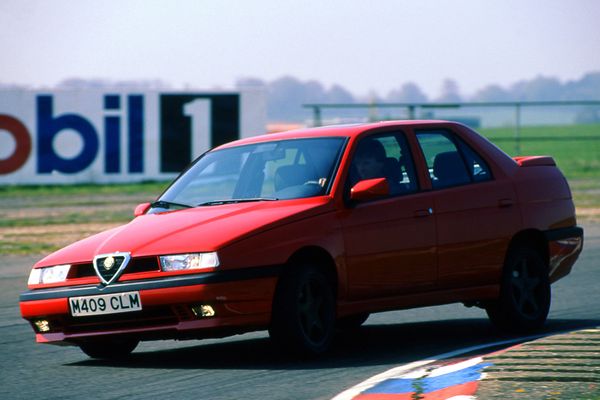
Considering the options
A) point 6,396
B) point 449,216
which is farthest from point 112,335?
point 449,216

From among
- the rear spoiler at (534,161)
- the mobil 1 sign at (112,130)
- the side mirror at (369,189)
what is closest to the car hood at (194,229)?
the side mirror at (369,189)

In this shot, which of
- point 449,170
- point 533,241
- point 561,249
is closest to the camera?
point 449,170

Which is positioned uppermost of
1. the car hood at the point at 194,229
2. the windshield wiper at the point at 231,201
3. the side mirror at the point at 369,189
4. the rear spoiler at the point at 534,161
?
the rear spoiler at the point at 534,161

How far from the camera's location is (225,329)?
8.09 m

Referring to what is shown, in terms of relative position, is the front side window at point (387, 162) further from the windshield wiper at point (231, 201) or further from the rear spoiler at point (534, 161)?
the rear spoiler at point (534, 161)

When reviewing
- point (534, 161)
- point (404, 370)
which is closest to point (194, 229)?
point (404, 370)

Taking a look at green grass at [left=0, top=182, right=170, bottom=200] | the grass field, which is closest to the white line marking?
the grass field

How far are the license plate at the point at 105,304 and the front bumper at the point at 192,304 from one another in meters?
0.03

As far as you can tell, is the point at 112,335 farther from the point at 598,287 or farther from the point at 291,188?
the point at 598,287

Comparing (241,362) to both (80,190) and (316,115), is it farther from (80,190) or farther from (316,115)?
(316,115)

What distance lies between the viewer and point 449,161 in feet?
32.4

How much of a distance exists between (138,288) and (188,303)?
0.33 metres

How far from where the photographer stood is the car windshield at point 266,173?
353 inches

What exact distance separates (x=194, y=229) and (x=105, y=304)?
0.71m
